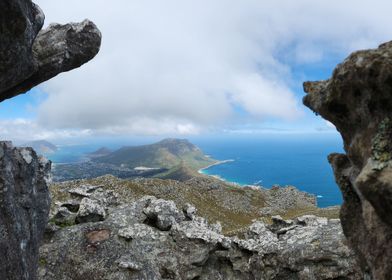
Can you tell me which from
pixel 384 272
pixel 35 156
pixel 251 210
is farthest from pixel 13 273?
pixel 251 210

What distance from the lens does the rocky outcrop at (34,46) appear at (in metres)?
16.9

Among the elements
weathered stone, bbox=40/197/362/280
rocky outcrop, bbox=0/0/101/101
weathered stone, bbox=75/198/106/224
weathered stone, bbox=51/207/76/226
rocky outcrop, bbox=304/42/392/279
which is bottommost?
weathered stone, bbox=40/197/362/280

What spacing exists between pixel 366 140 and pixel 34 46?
2014 centimetres

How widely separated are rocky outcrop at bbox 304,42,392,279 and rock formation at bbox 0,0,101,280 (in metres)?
14.4

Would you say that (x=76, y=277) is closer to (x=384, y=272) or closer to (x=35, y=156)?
(x=35, y=156)

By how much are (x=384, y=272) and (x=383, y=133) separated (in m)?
4.95

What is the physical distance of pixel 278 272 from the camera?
82.9ft

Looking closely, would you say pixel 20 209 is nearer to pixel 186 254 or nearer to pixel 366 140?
pixel 186 254

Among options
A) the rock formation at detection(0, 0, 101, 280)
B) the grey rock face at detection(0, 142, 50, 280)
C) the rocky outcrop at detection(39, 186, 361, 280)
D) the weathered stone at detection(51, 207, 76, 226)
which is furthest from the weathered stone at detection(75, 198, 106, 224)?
the grey rock face at detection(0, 142, 50, 280)

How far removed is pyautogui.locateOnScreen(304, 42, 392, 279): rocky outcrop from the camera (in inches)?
449

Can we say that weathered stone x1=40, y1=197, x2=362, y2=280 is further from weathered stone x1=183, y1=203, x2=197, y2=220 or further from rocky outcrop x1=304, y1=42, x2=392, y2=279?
rocky outcrop x1=304, y1=42, x2=392, y2=279

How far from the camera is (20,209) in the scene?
62.7ft

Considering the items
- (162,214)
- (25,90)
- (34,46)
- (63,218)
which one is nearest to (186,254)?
(162,214)

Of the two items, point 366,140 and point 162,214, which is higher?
point 366,140
